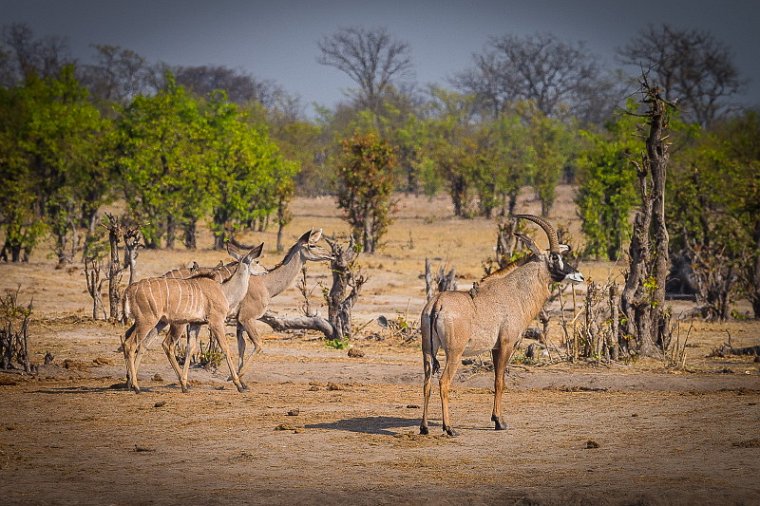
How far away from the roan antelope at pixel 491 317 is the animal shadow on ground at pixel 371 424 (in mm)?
577

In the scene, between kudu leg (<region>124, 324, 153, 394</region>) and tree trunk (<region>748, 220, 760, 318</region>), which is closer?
kudu leg (<region>124, 324, 153, 394</region>)

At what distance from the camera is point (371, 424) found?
10172 millimetres

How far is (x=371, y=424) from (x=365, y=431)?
38 centimetres

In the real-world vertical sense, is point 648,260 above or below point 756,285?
above

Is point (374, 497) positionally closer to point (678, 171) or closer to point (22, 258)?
point (22, 258)

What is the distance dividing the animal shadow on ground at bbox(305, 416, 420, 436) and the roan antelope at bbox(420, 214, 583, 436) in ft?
1.89

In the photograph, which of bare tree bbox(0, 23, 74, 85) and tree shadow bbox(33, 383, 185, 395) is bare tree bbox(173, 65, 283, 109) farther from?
tree shadow bbox(33, 383, 185, 395)

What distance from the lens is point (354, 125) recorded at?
201ft

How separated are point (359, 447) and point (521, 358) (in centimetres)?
546

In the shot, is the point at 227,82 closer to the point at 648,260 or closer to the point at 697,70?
the point at 697,70

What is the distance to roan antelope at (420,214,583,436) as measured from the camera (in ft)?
30.9

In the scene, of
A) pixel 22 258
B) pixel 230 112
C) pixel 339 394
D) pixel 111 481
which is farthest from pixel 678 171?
pixel 111 481

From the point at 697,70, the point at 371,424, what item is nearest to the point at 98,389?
the point at 371,424

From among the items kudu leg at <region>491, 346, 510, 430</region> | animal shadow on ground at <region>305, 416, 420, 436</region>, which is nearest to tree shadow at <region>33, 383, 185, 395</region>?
animal shadow on ground at <region>305, 416, 420, 436</region>
